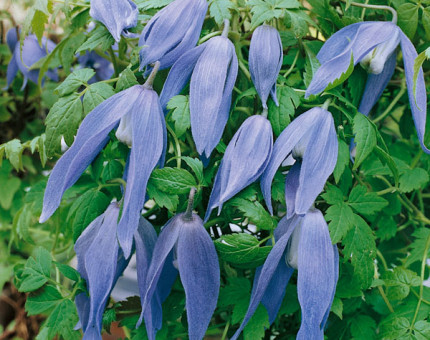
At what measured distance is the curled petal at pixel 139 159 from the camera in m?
0.42

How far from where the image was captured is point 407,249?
0.70 meters

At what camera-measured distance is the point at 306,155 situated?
430 mm

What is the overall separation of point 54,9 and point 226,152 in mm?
285

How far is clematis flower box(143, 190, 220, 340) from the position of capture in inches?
17.3

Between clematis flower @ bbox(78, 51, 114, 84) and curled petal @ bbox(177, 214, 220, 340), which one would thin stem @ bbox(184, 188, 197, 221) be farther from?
clematis flower @ bbox(78, 51, 114, 84)

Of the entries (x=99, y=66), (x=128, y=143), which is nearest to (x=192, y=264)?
(x=128, y=143)

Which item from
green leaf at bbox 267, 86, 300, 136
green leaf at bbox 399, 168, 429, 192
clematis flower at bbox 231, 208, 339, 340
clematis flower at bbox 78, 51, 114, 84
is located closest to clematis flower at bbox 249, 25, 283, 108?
green leaf at bbox 267, 86, 300, 136

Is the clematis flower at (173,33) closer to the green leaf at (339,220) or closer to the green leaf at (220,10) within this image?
the green leaf at (220,10)

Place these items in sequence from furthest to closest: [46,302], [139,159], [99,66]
A: [99,66], [46,302], [139,159]

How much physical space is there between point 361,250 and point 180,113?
202mm

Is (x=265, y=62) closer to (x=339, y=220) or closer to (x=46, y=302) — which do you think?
(x=339, y=220)

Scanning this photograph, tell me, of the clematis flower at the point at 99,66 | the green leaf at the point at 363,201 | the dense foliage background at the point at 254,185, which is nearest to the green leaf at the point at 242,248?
the dense foliage background at the point at 254,185

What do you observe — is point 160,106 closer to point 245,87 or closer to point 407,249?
point 245,87

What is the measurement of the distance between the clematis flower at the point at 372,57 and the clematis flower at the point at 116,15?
0.57ft
